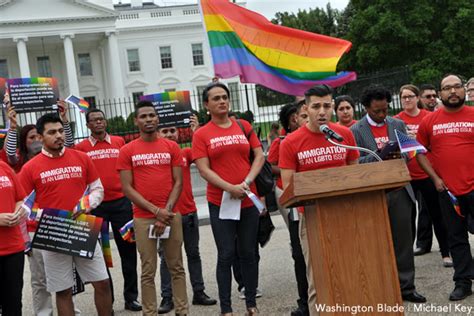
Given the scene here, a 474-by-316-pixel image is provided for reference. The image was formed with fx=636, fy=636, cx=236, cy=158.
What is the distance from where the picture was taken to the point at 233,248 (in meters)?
5.92

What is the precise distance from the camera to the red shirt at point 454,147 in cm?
Answer: 621

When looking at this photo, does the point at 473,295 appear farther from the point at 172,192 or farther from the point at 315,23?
the point at 315,23

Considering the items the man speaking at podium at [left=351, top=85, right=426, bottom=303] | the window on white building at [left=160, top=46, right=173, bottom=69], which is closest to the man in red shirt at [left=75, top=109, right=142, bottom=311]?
the man speaking at podium at [left=351, top=85, right=426, bottom=303]

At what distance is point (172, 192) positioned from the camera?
19.8ft

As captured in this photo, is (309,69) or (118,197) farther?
(309,69)

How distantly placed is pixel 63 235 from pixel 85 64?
56.6 m

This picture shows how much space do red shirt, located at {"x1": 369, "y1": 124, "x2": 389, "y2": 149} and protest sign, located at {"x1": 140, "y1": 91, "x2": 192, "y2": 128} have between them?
2254mm

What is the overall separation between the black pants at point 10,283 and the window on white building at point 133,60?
57.0 metres

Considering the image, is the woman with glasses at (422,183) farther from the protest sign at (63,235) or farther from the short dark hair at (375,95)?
the protest sign at (63,235)

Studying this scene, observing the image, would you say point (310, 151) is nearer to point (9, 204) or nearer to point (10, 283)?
point (9, 204)

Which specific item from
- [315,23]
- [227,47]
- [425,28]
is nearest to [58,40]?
[315,23]

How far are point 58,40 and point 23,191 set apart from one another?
5347cm

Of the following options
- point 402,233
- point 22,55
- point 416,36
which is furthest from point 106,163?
point 22,55

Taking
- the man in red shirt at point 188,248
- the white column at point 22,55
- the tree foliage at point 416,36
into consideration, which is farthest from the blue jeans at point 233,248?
the white column at point 22,55
